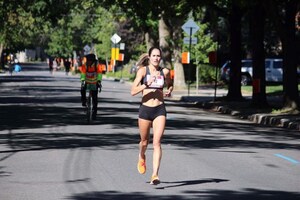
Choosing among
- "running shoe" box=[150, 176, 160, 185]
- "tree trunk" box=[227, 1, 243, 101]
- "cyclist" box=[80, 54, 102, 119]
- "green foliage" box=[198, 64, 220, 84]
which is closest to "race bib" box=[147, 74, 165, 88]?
"running shoe" box=[150, 176, 160, 185]

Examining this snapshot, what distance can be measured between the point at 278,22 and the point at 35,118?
9.42 metres

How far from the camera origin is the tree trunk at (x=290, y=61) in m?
28.0

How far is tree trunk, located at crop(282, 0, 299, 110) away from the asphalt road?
3.59 meters

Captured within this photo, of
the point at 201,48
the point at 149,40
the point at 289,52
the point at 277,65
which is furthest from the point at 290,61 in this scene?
the point at 149,40

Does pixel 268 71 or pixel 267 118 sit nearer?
pixel 267 118

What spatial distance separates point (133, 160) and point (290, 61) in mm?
15018

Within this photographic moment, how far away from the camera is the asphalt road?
10.8 meters

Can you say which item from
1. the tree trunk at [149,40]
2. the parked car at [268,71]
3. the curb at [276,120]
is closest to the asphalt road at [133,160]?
the curb at [276,120]

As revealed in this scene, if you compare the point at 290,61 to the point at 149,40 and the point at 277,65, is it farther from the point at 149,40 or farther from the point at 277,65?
the point at 149,40

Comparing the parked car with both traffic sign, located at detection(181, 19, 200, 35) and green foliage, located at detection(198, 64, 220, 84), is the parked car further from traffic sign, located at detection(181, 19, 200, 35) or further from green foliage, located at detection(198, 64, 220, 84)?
traffic sign, located at detection(181, 19, 200, 35)

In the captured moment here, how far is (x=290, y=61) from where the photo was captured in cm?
2806

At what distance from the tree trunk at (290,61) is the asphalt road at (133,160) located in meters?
3.59

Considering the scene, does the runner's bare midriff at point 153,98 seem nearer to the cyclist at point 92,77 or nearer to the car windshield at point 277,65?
the cyclist at point 92,77

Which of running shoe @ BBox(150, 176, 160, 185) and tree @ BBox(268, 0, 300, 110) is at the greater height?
tree @ BBox(268, 0, 300, 110)
